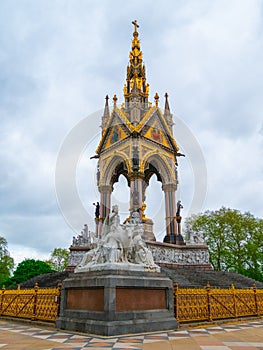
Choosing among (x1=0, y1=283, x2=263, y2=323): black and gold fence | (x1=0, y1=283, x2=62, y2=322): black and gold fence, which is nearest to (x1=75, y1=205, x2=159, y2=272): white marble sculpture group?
(x1=0, y1=283, x2=263, y2=323): black and gold fence

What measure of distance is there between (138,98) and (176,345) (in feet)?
78.2

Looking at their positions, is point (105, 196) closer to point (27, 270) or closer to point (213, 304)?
point (27, 270)

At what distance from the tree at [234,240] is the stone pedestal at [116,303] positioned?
26.2m

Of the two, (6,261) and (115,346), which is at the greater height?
(6,261)

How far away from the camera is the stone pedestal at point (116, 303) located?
6496 mm

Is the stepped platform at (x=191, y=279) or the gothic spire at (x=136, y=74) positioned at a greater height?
the gothic spire at (x=136, y=74)

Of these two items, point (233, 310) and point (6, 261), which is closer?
point (233, 310)

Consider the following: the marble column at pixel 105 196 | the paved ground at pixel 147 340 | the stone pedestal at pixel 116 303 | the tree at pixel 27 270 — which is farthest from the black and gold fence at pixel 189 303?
the marble column at pixel 105 196

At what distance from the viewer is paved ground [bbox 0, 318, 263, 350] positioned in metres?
5.21

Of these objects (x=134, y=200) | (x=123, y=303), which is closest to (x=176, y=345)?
(x=123, y=303)

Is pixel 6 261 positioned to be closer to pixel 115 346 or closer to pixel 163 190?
pixel 163 190

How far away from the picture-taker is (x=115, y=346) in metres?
5.18

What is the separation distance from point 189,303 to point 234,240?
26798 millimetres

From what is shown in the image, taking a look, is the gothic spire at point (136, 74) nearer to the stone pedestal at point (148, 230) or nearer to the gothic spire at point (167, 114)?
the gothic spire at point (167, 114)
